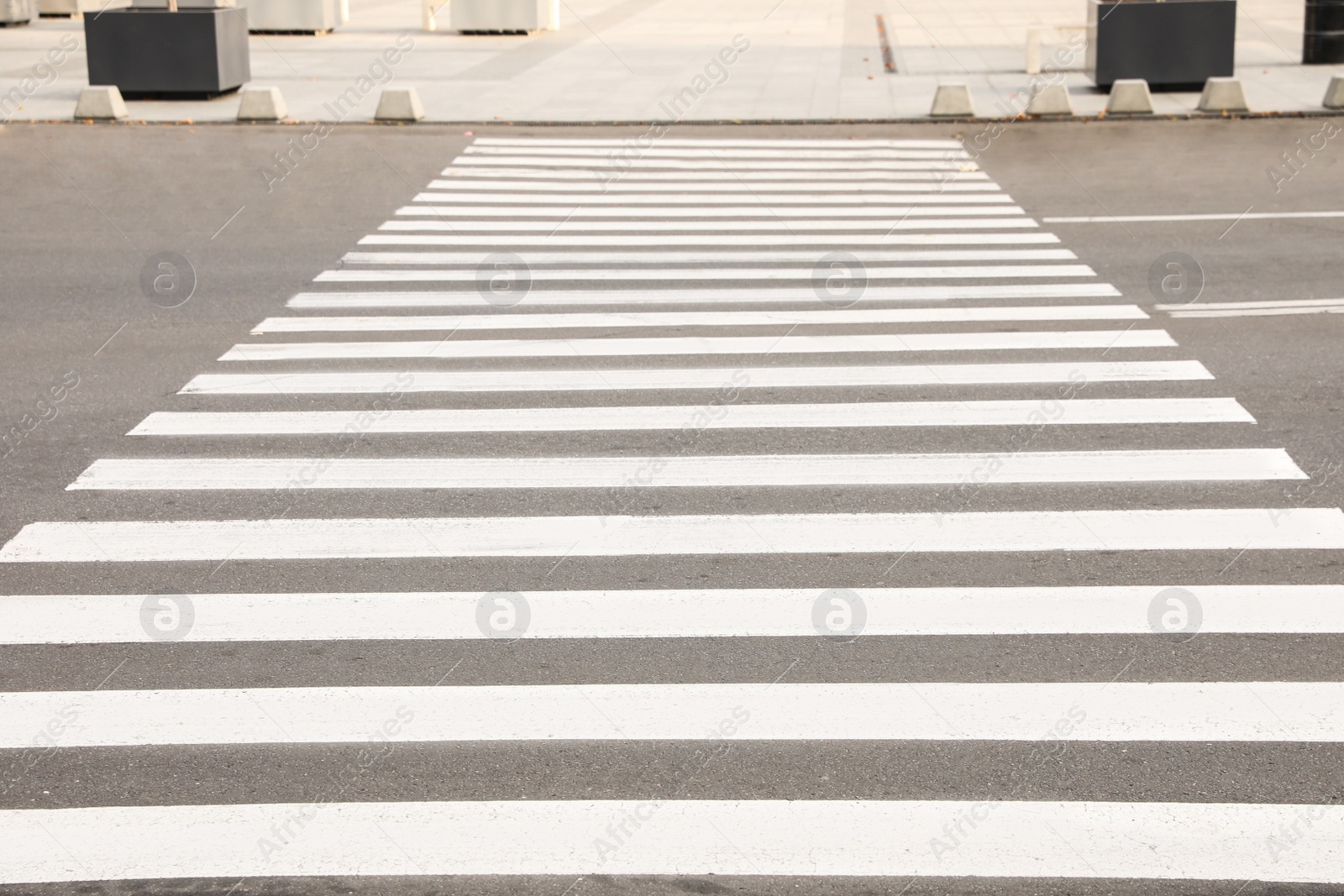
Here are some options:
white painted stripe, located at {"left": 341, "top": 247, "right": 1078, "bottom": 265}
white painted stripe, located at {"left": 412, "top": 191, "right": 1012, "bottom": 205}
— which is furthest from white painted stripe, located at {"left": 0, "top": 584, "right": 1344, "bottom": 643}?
white painted stripe, located at {"left": 412, "top": 191, "right": 1012, "bottom": 205}

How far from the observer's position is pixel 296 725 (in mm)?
5449

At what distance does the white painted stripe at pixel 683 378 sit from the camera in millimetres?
9414

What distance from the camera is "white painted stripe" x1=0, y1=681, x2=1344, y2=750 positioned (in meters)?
5.36

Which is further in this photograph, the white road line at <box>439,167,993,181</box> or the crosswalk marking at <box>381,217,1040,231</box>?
the white road line at <box>439,167,993,181</box>

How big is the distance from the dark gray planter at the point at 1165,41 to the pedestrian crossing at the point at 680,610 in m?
11.8

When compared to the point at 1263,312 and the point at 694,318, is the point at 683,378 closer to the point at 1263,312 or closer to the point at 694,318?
the point at 694,318

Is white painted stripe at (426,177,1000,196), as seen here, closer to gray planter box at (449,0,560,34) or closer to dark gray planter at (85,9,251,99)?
dark gray planter at (85,9,251,99)

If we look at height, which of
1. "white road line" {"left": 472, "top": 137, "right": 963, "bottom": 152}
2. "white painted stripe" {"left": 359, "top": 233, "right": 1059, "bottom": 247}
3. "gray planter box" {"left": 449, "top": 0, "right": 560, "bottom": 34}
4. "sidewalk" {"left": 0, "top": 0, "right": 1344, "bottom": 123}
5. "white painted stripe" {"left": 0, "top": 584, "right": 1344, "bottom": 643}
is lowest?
"white painted stripe" {"left": 359, "top": 233, "right": 1059, "bottom": 247}

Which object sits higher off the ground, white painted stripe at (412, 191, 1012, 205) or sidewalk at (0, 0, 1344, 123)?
Result: sidewalk at (0, 0, 1344, 123)

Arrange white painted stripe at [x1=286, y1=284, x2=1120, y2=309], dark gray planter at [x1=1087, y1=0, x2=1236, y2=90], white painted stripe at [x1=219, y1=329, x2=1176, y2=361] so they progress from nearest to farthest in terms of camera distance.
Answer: white painted stripe at [x1=219, y1=329, x2=1176, y2=361] < white painted stripe at [x1=286, y1=284, x2=1120, y2=309] < dark gray planter at [x1=1087, y1=0, x2=1236, y2=90]

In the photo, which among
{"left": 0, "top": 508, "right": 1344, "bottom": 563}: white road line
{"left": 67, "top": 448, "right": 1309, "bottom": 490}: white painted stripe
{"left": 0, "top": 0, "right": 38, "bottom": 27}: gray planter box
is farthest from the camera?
{"left": 0, "top": 0, "right": 38, "bottom": 27}: gray planter box

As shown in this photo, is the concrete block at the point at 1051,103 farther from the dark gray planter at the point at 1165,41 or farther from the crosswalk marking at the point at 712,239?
the crosswalk marking at the point at 712,239

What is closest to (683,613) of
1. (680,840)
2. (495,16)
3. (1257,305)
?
(680,840)

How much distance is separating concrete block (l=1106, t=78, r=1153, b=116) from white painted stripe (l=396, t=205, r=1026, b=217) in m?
5.98
